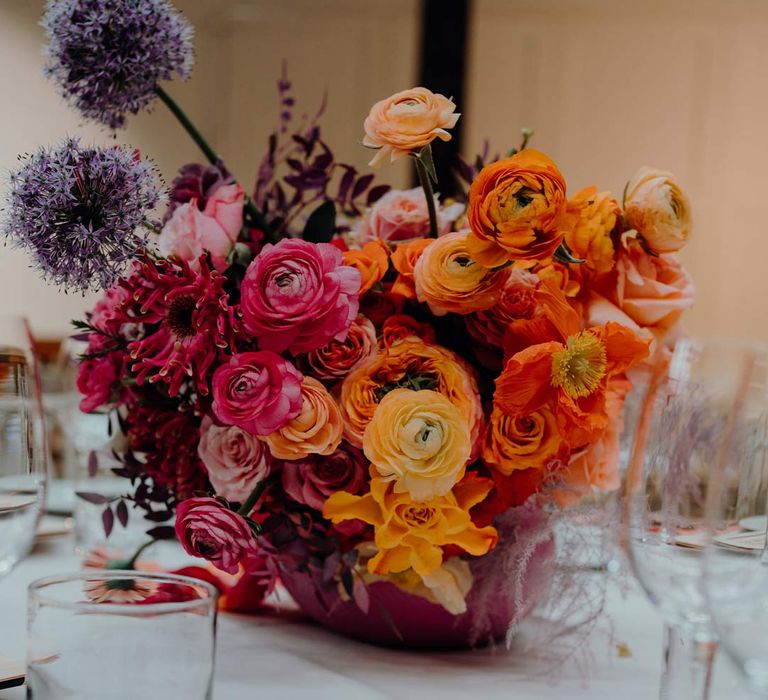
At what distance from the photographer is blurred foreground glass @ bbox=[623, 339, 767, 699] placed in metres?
0.52

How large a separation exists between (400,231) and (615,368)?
22 cm

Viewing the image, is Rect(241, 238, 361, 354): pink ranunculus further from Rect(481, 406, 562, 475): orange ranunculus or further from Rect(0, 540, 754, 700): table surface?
Rect(0, 540, 754, 700): table surface

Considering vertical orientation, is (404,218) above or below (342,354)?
above

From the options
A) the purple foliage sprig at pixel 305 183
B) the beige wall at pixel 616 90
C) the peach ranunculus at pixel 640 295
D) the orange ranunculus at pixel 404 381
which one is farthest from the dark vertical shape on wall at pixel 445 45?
the orange ranunculus at pixel 404 381

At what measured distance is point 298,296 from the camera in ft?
2.08

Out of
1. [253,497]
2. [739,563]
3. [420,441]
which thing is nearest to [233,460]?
[253,497]

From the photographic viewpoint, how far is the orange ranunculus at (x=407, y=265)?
710 mm

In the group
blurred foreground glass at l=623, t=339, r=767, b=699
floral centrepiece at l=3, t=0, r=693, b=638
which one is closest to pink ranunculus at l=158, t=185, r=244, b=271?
floral centrepiece at l=3, t=0, r=693, b=638

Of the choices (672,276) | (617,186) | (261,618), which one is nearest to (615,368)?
(672,276)

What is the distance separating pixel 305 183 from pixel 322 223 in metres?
0.11

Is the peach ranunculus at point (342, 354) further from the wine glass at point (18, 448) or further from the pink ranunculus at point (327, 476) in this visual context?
the wine glass at point (18, 448)

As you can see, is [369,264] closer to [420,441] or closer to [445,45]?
[420,441]

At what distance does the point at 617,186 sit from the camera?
400 cm

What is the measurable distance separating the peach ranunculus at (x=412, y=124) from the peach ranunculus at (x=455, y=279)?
7 cm
